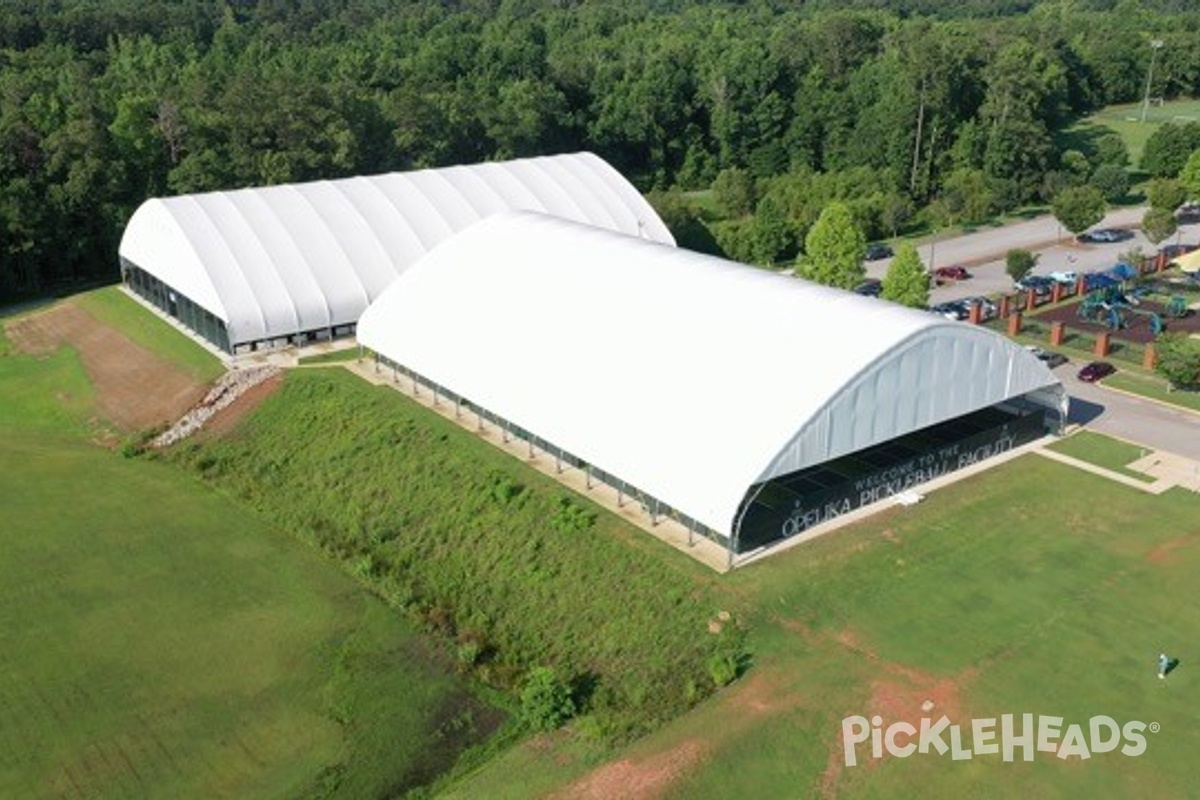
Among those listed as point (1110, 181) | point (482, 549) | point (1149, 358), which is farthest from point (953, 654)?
point (1110, 181)

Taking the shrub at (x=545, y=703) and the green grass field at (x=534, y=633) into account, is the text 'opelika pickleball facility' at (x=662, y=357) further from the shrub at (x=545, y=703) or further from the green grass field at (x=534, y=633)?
the shrub at (x=545, y=703)

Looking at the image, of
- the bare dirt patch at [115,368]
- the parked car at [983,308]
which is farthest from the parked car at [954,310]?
the bare dirt patch at [115,368]

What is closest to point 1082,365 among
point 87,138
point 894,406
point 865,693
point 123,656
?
point 894,406

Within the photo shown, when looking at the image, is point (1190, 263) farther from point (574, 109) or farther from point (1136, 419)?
point (574, 109)

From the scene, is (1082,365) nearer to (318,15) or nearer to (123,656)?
(123,656)

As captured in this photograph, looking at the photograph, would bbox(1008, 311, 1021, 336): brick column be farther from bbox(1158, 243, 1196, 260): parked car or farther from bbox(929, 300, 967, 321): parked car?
bbox(1158, 243, 1196, 260): parked car

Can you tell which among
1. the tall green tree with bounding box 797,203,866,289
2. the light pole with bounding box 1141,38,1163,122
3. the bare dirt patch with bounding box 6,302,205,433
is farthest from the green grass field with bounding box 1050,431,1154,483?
the light pole with bounding box 1141,38,1163,122

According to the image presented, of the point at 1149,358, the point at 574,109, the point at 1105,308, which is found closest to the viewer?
the point at 1149,358
